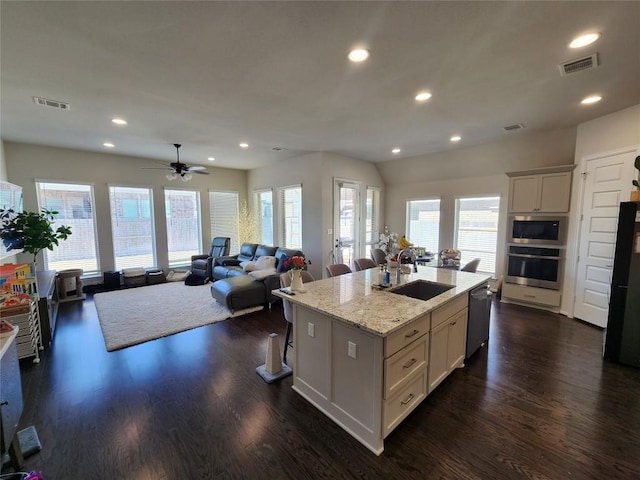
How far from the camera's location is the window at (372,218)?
22.3ft

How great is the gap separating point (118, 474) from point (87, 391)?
1.19m

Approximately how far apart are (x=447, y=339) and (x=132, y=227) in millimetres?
6993

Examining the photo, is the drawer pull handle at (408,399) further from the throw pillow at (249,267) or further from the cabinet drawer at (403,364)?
the throw pillow at (249,267)

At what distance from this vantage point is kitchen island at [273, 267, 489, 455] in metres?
1.81

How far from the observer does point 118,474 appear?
5.55 feet

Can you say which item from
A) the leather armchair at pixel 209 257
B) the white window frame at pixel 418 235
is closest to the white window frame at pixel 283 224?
the leather armchair at pixel 209 257

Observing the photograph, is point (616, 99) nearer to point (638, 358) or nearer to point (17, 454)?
point (638, 358)

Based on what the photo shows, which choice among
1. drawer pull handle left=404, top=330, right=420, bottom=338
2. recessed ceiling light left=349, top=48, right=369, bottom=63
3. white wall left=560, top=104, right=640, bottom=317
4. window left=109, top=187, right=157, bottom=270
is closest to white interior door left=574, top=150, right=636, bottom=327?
white wall left=560, top=104, right=640, bottom=317

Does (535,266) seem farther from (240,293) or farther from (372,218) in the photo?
(240,293)

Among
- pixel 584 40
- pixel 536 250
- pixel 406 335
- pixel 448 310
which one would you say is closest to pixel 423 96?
pixel 584 40

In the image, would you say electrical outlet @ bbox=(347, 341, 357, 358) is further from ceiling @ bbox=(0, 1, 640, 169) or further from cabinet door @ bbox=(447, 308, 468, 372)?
ceiling @ bbox=(0, 1, 640, 169)

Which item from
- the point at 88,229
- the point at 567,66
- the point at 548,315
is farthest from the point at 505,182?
the point at 88,229

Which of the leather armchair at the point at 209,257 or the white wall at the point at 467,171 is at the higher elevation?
the white wall at the point at 467,171

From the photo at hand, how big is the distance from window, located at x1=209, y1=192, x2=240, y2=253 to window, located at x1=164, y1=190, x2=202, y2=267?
16.1 inches
